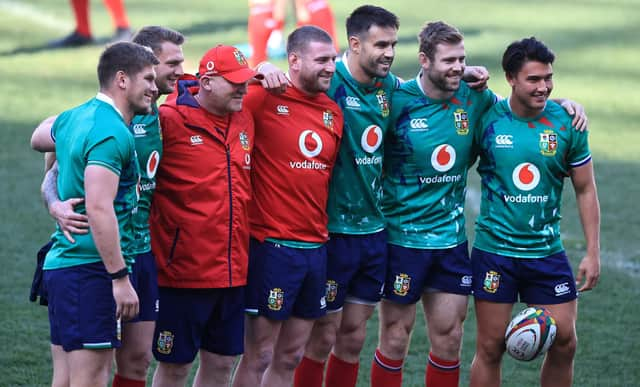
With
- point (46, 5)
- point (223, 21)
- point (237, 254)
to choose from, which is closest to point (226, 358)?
point (237, 254)

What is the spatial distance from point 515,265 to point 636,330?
2.15 metres

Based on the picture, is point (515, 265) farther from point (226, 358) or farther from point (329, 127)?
point (226, 358)

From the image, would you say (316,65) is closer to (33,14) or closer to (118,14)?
(118,14)

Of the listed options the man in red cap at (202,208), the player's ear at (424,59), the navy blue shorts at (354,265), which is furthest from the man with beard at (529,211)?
the man in red cap at (202,208)

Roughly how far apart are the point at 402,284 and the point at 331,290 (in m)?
0.38

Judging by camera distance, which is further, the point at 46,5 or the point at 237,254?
the point at 46,5

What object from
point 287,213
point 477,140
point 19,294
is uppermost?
point 477,140

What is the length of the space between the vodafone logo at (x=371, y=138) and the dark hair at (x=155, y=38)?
1030 mm

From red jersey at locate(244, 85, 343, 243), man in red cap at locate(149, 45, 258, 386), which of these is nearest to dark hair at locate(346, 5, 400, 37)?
red jersey at locate(244, 85, 343, 243)

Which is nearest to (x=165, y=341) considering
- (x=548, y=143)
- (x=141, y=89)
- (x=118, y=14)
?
(x=141, y=89)

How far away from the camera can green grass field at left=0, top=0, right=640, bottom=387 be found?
6.95 meters

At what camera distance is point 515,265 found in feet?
18.5

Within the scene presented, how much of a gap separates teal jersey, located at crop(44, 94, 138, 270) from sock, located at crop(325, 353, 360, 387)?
4.94 ft

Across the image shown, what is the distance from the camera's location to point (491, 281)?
5.67 meters
